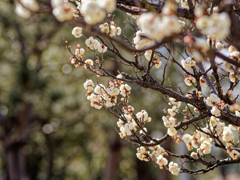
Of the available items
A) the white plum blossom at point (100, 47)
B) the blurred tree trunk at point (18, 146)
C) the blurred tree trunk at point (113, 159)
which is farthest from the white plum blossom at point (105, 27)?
the blurred tree trunk at point (113, 159)

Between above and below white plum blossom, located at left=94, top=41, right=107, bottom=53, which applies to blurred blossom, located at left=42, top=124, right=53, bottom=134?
above

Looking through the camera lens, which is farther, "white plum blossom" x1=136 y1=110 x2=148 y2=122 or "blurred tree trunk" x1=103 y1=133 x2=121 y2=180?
"blurred tree trunk" x1=103 y1=133 x2=121 y2=180

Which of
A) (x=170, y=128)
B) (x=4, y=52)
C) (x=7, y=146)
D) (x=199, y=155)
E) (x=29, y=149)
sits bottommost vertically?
(x=199, y=155)

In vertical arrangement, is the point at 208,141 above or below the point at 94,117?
below

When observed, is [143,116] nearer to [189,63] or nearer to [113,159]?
[189,63]

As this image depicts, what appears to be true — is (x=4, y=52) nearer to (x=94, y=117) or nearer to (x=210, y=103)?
(x=94, y=117)

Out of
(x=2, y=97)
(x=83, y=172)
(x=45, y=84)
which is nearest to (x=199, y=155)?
(x=45, y=84)

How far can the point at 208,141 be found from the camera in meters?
2.29

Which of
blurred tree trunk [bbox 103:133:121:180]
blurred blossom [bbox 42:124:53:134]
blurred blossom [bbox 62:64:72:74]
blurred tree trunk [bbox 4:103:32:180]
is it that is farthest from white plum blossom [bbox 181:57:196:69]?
blurred blossom [bbox 42:124:53:134]

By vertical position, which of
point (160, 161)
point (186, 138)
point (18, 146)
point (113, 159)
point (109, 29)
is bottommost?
point (160, 161)

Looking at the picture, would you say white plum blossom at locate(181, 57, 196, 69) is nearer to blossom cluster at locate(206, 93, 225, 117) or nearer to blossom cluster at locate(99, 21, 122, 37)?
blossom cluster at locate(206, 93, 225, 117)

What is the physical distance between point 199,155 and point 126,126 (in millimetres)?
832

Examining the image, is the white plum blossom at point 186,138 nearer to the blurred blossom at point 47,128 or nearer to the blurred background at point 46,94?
the blurred background at point 46,94

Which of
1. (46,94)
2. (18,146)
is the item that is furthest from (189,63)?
(18,146)
